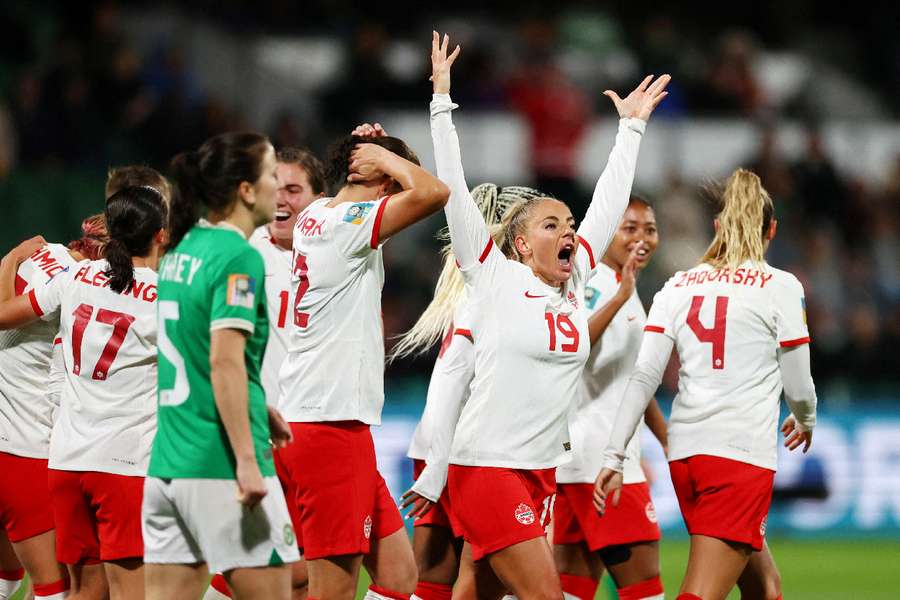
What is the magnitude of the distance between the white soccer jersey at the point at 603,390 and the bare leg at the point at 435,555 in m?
0.72

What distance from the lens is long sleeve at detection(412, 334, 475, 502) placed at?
19.2ft

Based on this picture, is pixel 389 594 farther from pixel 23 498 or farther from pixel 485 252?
pixel 23 498

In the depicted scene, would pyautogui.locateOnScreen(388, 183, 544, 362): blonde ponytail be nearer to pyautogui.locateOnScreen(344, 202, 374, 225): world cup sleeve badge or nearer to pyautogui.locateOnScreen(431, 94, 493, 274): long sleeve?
pyautogui.locateOnScreen(431, 94, 493, 274): long sleeve

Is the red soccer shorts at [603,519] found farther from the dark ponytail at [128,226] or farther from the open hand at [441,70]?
the dark ponytail at [128,226]

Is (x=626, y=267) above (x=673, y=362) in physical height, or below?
above

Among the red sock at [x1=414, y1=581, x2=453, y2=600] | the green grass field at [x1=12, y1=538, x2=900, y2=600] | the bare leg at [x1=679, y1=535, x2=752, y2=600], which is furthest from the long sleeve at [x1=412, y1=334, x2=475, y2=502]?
the green grass field at [x1=12, y1=538, x2=900, y2=600]

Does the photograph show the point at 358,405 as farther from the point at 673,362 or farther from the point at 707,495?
the point at 673,362

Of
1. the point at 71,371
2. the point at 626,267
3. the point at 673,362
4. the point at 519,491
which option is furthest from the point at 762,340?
the point at 673,362

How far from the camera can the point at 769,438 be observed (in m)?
6.29

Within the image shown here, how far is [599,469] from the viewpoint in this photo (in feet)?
22.6

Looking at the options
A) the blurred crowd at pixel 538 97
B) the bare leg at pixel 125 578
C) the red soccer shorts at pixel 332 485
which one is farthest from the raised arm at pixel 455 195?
the blurred crowd at pixel 538 97

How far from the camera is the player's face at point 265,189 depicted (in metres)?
4.67

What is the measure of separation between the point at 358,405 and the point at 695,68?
1263cm

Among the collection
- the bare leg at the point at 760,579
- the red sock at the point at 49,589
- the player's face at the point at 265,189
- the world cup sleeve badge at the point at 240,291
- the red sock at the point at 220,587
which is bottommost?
the red sock at the point at 49,589
